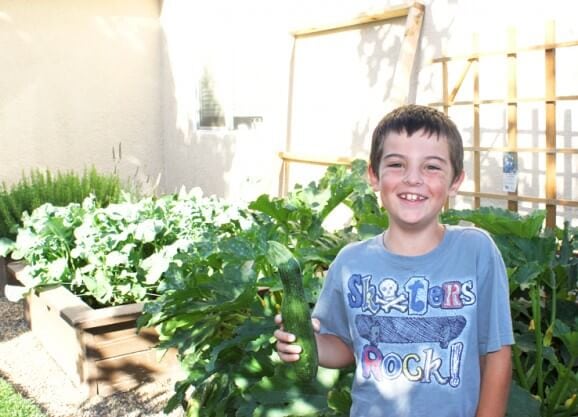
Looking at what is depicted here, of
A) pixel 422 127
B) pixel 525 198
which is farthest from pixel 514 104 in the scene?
pixel 422 127

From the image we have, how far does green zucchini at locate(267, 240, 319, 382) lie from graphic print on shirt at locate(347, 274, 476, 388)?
0.13 m

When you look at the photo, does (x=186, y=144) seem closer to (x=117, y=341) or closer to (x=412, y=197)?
(x=117, y=341)

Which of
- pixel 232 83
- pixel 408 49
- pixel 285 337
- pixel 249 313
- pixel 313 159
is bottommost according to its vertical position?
pixel 249 313

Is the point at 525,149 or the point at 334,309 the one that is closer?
the point at 334,309

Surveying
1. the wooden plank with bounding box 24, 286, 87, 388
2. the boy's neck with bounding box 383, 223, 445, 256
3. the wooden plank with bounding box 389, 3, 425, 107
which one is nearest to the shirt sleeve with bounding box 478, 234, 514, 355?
the boy's neck with bounding box 383, 223, 445, 256

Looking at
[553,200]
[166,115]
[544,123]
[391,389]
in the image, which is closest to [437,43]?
[544,123]

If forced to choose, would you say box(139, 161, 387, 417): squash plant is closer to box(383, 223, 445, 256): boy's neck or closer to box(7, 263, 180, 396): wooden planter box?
box(383, 223, 445, 256): boy's neck

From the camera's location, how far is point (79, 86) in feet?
33.4

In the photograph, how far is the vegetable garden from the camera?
2.36 metres

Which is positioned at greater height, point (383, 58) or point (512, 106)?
point (383, 58)

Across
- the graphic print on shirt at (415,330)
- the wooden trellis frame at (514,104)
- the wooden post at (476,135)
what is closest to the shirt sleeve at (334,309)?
the graphic print on shirt at (415,330)

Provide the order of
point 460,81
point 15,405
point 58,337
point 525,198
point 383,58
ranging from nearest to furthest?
1. point 15,405
2. point 58,337
3. point 525,198
4. point 460,81
5. point 383,58

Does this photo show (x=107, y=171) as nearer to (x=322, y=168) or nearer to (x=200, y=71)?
(x=200, y=71)

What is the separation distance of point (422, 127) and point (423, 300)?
0.40m
